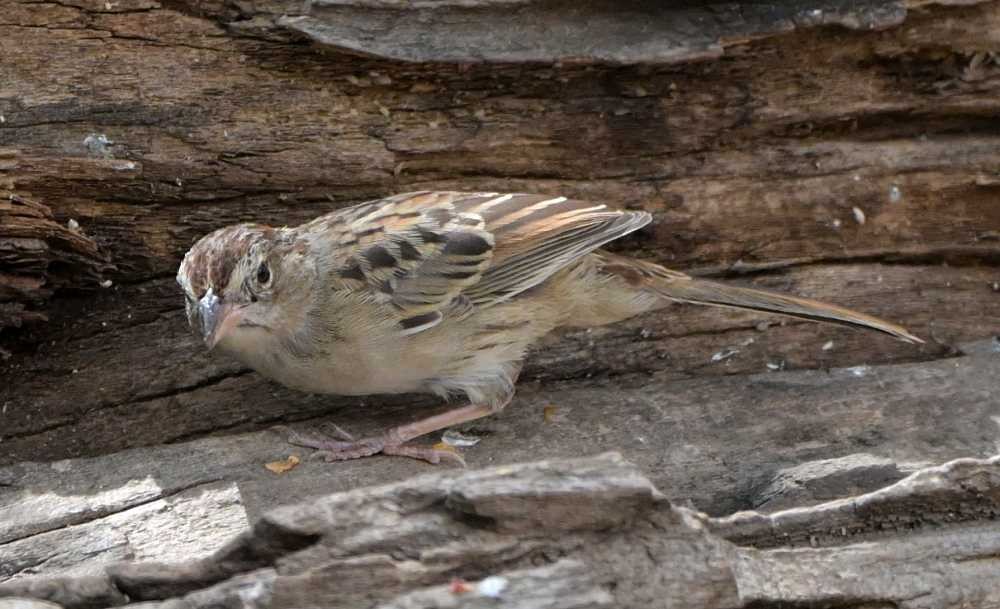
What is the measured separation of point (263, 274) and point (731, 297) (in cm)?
217

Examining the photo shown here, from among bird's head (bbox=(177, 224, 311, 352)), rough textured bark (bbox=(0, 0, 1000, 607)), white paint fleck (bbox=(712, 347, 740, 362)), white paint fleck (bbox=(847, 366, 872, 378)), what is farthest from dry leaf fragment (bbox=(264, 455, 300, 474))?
white paint fleck (bbox=(847, 366, 872, 378))

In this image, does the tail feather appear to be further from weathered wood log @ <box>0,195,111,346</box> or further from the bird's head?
weathered wood log @ <box>0,195,111,346</box>

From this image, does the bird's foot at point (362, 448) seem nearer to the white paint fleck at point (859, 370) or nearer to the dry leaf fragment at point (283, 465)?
the dry leaf fragment at point (283, 465)

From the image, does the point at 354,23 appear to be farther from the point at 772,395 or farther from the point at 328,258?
the point at 772,395

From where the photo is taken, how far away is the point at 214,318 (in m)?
5.13

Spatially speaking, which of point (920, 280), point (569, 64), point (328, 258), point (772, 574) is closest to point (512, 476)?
point (772, 574)

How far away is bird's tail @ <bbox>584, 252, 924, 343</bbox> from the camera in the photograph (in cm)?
589

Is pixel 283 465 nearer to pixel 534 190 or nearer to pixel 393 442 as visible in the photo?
pixel 393 442

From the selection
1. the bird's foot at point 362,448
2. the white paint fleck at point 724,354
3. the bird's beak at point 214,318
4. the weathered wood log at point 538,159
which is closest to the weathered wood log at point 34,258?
the weathered wood log at point 538,159

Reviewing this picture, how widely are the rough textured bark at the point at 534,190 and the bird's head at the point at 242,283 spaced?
47 centimetres

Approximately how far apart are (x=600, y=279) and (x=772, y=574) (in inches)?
83.1

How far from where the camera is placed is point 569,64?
5793 millimetres

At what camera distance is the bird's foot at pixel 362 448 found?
5469 millimetres

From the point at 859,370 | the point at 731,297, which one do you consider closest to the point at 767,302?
the point at 731,297
